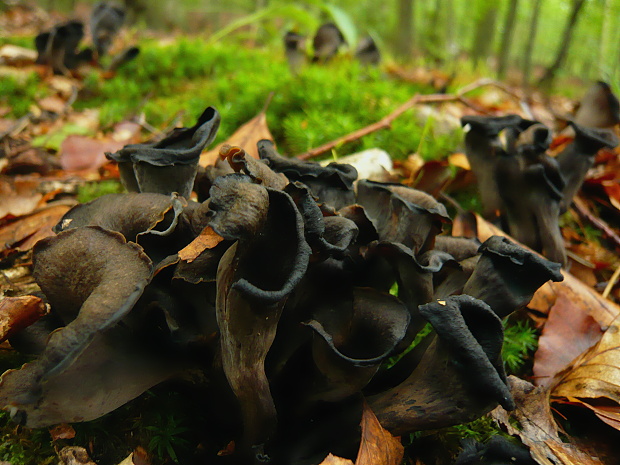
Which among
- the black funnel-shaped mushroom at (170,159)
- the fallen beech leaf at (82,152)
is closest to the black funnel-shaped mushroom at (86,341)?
the black funnel-shaped mushroom at (170,159)

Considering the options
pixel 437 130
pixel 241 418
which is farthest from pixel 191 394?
pixel 437 130

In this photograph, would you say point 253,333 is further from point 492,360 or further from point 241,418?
point 492,360

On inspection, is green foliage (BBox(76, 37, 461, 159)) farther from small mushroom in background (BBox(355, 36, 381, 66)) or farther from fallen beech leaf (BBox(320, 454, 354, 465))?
fallen beech leaf (BBox(320, 454, 354, 465))

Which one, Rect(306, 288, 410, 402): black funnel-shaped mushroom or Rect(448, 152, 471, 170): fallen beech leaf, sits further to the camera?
Rect(448, 152, 471, 170): fallen beech leaf

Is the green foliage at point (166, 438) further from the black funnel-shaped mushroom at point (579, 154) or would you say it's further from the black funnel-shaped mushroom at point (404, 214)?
the black funnel-shaped mushroom at point (579, 154)

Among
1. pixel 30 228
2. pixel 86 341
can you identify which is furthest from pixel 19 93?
pixel 86 341

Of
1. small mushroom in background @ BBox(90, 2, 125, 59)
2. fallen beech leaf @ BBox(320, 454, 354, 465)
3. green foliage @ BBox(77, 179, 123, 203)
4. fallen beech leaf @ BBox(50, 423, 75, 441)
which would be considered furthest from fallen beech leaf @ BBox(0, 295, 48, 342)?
small mushroom in background @ BBox(90, 2, 125, 59)
